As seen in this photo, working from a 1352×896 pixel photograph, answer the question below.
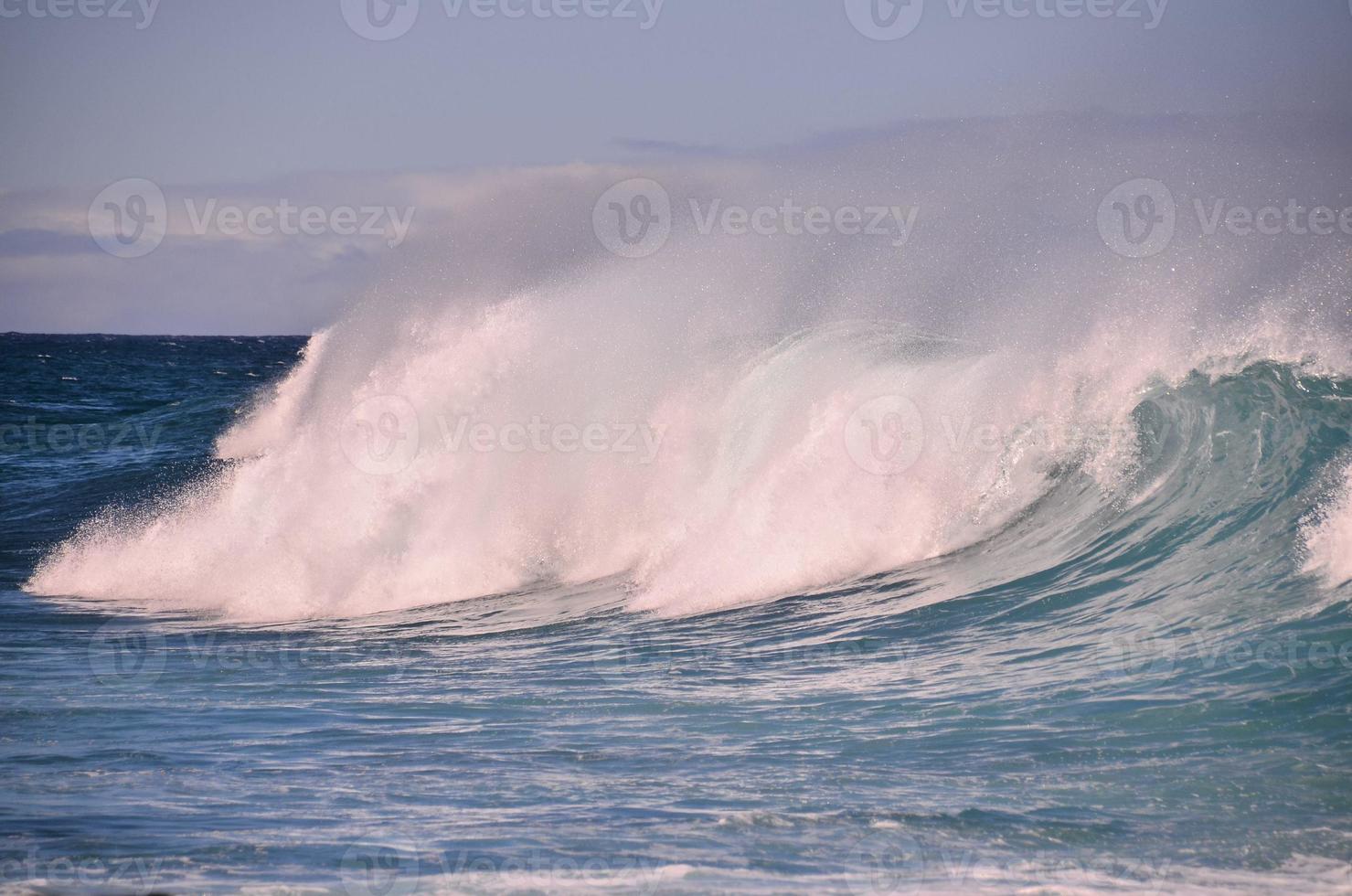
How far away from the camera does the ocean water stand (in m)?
5.07

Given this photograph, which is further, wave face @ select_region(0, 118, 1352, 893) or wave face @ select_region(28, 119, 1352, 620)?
wave face @ select_region(28, 119, 1352, 620)

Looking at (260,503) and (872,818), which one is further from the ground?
(260,503)

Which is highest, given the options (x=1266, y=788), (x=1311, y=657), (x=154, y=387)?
(x=154, y=387)

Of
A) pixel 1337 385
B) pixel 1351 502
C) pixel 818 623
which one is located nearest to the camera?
pixel 1351 502

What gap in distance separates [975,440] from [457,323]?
662cm

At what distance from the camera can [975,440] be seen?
12.0m

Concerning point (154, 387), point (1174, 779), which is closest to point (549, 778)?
point (1174, 779)

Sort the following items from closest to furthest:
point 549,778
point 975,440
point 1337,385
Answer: point 549,778, point 1337,385, point 975,440

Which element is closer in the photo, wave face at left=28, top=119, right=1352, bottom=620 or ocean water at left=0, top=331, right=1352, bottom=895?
ocean water at left=0, top=331, right=1352, bottom=895

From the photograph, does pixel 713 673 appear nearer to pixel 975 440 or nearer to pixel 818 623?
pixel 818 623

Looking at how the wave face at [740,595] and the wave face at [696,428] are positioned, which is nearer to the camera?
the wave face at [740,595]

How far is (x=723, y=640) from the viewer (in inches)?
376

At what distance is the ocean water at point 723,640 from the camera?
5.07 m

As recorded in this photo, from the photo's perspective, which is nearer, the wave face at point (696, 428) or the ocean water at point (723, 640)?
the ocean water at point (723, 640)
